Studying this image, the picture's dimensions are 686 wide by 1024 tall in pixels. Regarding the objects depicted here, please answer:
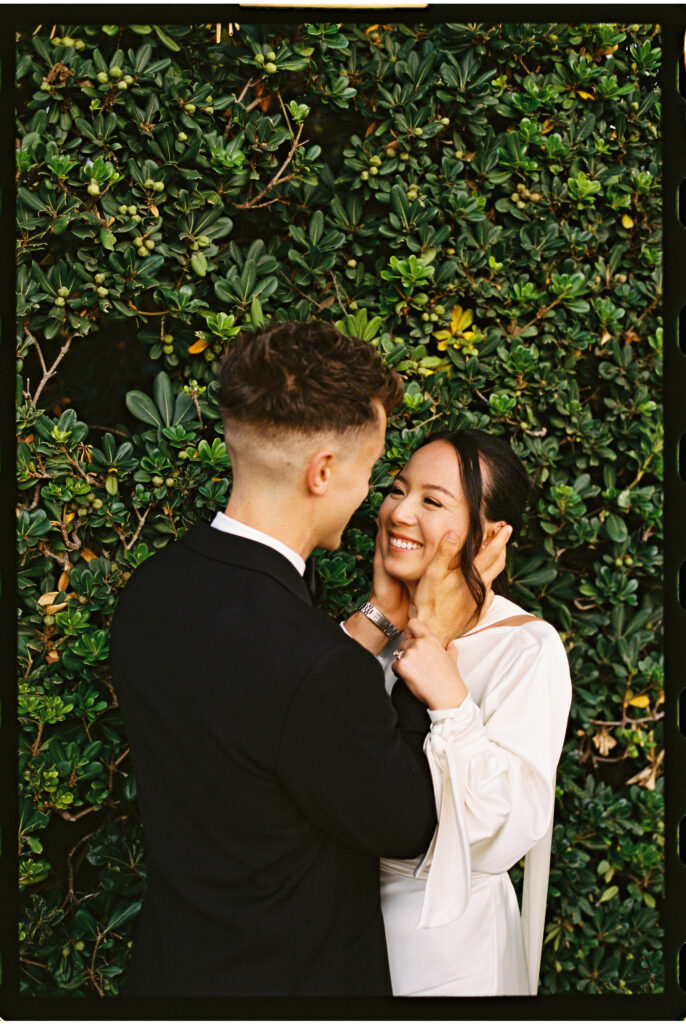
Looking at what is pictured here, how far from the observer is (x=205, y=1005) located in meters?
2.22

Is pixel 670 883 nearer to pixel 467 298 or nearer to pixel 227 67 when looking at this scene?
pixel 467 298

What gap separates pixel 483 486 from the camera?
2.53 m

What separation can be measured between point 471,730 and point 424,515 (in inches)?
26.4

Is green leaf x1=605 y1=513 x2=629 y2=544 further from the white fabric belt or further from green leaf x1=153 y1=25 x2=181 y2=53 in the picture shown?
green leaf x1=153 y1=25 x2=181 y2=53

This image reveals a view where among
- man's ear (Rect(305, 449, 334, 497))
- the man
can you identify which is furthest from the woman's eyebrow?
man's ear (Rect(305, 449, 334, 497))

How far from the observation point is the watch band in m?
2.53

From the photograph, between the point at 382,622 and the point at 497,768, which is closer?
the point at 497,768

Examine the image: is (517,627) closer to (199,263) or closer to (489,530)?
(489,530)

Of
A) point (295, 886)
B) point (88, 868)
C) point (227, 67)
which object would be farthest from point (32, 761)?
point (227, 67)

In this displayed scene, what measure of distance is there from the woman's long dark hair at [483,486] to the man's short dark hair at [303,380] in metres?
0.46

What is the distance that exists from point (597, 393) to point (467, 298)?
620mm

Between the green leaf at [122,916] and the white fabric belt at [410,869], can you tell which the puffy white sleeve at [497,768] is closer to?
the white fabric belt at [410,869]

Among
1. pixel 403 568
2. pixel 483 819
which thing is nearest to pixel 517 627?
pixel 403 568

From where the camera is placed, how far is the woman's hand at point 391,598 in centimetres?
257
